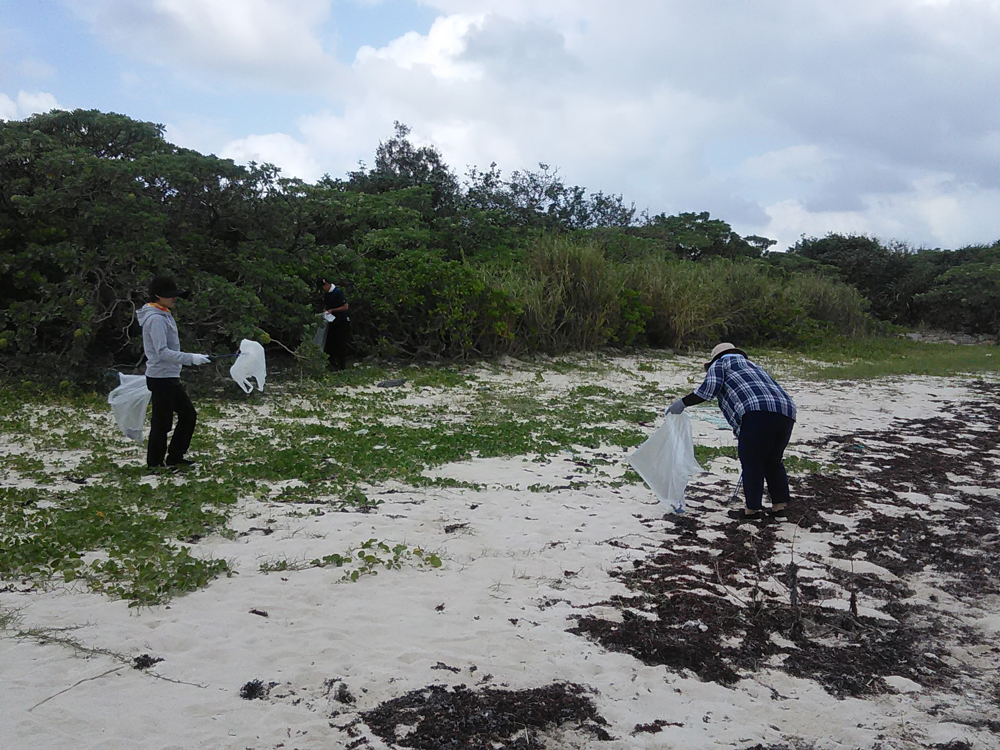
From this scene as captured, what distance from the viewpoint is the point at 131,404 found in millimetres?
7008

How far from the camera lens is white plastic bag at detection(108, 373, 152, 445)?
700cm

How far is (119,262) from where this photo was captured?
1031 centimetres

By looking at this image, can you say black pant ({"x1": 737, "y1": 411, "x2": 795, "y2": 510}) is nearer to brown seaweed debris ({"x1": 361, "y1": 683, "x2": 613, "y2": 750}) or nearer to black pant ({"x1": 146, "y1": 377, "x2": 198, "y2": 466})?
brown seaweed debris ({"x1": 361, "y1": 683, "x2": 613, "y2": 750})

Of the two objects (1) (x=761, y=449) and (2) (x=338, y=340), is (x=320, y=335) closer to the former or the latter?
(2) (x=338, y=340)

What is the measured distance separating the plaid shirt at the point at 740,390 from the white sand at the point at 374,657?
1102 mm

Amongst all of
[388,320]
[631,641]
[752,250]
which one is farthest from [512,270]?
[752,250]

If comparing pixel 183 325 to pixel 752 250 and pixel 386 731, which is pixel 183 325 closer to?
pixel 386 731

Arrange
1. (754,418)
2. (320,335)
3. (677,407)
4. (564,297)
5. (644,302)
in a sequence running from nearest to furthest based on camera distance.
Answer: (754,418) → (677,407) → (320,335) → (564,297) → (644,302)

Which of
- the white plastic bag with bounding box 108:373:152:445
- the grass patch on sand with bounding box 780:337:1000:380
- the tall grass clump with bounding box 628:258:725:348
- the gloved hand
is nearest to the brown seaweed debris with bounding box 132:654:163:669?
the white plastic bag with bounding box 108:373:152:445

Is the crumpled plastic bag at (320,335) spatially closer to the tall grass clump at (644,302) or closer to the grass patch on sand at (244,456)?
the grass patch on sand at (244,456)

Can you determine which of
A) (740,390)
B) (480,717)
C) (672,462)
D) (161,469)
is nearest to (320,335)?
(161,469)

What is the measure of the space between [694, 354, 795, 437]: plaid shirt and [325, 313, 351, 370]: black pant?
27.0 ft

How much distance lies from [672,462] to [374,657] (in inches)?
132

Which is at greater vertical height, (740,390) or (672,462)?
(740,390)
